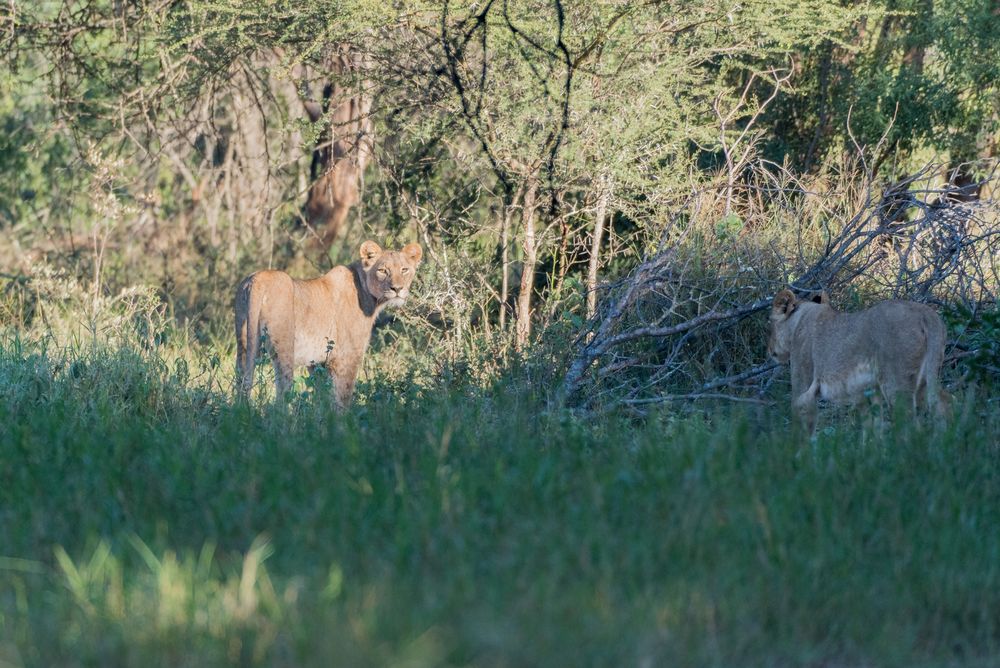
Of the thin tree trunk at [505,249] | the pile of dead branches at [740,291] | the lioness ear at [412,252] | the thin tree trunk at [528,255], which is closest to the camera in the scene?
the pile of dead branches at [740,291]

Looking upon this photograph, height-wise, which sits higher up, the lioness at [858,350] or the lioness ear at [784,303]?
the lioness ear at [784,303]

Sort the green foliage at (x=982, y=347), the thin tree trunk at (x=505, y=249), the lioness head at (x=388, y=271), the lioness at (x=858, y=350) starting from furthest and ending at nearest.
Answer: the thin tree trunk at (x=505, y=249)
the lioness head at (x=388, y=271)
the green foliage at (x=982, y=347)
the lioness at (x=858, y=350)

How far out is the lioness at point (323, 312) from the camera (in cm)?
831

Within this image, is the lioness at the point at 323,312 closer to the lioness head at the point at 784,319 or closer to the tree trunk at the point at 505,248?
the tree trunk at the point at 505,248

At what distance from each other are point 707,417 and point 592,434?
1258mm

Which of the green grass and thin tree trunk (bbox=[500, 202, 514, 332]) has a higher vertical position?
thin tree trunk (bbox=[500, 202, 514, 332])

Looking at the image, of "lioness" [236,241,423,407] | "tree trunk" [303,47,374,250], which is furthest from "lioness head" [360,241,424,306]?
"tree trunk" [303,47,374,250]

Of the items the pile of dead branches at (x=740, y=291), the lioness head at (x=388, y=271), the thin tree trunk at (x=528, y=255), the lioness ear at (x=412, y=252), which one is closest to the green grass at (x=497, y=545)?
the pile of dead branches at (x=740, y=291)

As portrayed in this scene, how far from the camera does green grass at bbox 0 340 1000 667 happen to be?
3.41 meters

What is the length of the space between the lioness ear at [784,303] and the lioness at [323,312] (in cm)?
315

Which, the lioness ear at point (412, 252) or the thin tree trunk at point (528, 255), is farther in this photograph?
the thin tree trunk at point (528, 255)

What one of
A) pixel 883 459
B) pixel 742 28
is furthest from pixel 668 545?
pixel 742 28

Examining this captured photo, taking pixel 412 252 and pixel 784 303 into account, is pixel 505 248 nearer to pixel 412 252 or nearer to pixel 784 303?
pixel 412 252

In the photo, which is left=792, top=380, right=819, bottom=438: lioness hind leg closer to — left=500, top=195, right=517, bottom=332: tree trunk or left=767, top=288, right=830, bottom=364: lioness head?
left=767, top=288, right=830, bottom=364: lioness head
